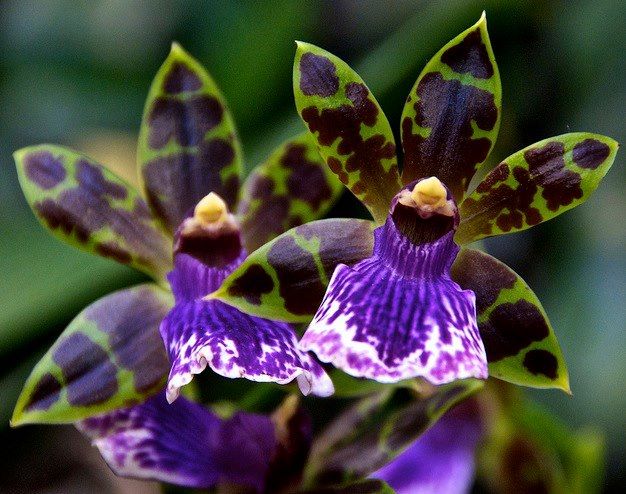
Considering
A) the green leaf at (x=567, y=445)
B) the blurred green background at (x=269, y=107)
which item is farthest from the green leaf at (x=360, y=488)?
the blurred green background at (x=269, y=107)

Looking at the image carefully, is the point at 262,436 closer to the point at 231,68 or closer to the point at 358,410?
the point at 358,410

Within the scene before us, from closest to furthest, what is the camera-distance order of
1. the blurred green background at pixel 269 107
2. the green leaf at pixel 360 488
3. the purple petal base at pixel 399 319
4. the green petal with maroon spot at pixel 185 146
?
the purple petal base at pixel 399 319 < the green leaf at pixel 360 488 < the green petal with maroon spot at pixel 185 146 < the blurred green background at pixel 269 107

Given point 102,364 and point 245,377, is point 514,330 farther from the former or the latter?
point 102,364

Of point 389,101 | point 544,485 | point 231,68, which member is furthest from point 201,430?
point 231,68

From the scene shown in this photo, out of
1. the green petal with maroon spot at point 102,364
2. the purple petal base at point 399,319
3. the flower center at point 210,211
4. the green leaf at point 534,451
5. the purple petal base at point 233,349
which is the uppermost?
the flower center at point 210,211

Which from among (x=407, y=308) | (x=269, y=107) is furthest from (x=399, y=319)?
(x=269, y=107)

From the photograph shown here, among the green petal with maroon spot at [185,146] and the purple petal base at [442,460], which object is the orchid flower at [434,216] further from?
the purple petal base at [442,460]
